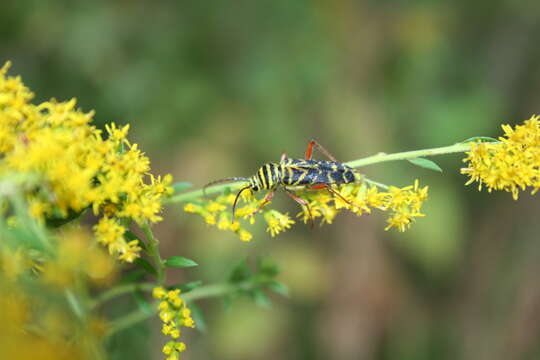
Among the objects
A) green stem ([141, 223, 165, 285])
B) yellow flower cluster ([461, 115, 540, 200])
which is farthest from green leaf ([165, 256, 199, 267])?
yellow flower cluster ([461, 115, 540, 200])

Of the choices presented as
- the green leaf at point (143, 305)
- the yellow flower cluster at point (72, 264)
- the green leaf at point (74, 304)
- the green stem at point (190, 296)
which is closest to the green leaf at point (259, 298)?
the green stem at point (190, 296)

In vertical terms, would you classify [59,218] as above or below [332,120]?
below

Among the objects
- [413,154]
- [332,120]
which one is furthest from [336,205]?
[332,120]

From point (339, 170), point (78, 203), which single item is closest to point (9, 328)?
point (78, 203)

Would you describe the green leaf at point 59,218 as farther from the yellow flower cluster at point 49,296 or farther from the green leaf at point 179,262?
the green leaf at point 179,262

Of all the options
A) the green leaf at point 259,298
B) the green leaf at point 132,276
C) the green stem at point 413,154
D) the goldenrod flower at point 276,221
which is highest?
the green stem at point 413,154

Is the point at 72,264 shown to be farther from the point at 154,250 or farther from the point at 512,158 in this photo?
the point at 512,158

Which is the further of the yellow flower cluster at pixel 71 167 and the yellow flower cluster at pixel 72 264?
the yellow flower cluster at pixel 71 167
